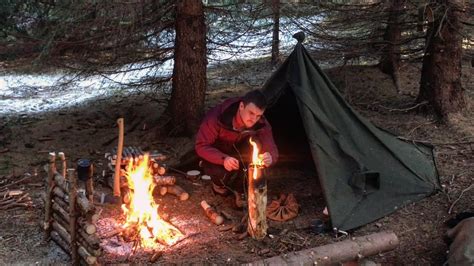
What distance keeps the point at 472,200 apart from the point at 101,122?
5.66 m

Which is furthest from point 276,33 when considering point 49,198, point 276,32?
point 49,198

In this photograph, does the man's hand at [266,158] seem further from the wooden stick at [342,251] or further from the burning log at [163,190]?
the burning log at [163,190]

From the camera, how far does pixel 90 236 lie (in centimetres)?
370

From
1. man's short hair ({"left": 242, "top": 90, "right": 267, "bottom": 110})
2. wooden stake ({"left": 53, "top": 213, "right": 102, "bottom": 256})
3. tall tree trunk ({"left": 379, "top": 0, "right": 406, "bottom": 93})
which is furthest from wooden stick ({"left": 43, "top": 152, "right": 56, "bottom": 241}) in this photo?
tall tree trunk ({"left": 379, "top": 0, "right": 406, "bottom": 93})

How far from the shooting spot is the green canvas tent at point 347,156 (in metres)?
4.59

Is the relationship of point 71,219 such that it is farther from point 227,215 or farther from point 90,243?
point 227,215

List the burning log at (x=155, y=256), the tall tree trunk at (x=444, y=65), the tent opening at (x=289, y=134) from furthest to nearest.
Result: 1. the tall tree trunk at (x=444, y=65)
2. the tent opening at (x=289, y=134)
3. the burning log at (x=155, y=256)

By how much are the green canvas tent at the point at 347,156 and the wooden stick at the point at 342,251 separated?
436 mm

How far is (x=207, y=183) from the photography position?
5.78 meters

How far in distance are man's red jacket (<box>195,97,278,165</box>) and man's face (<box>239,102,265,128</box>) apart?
0.18 meters

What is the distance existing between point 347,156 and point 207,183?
1.84 metres

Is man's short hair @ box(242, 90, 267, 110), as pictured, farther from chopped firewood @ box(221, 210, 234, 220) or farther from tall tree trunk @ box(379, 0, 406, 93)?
tall tree trunk @ box(379, 0, 406, 93)

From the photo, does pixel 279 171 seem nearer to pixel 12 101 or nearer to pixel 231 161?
pixel 231 161

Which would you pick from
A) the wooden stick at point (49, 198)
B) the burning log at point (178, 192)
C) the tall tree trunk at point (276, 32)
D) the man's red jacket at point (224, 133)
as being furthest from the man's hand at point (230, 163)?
the tall tree trunk at point (276, 32)
